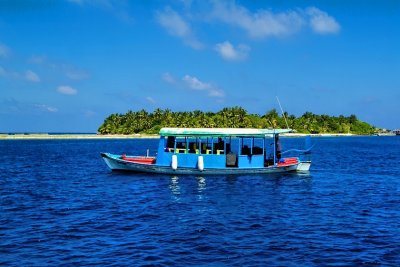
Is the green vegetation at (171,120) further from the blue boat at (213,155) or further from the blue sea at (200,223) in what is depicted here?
the blue sea at (200,223)

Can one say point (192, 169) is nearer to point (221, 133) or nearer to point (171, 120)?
point (221, 133)

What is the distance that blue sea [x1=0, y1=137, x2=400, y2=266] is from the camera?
14.2 meters

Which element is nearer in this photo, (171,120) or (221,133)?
(221,133)

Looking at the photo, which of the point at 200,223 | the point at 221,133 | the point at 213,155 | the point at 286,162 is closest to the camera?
the point at 200,223

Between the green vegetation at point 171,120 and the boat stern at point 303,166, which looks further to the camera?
the green vegetation at point 171,120

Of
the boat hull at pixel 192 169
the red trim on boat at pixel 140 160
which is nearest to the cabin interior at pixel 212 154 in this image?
the boat hull at pixel 192 169

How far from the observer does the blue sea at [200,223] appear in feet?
46.7

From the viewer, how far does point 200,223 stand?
18.9m

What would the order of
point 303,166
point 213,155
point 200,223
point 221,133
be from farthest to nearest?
1. point 303,166
2. point 213,155
3. point 221,133
4. point 200,223

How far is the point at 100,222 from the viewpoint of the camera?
62.8ft

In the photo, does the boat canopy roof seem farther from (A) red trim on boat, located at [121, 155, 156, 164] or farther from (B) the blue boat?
(A) red trim on boat, located at [121, 155, 156, 164]

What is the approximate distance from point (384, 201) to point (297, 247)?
487 inches

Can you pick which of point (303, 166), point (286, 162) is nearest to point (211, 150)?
point (286, 162)

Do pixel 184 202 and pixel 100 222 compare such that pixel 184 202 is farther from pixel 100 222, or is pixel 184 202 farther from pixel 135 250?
pixel 135 250
